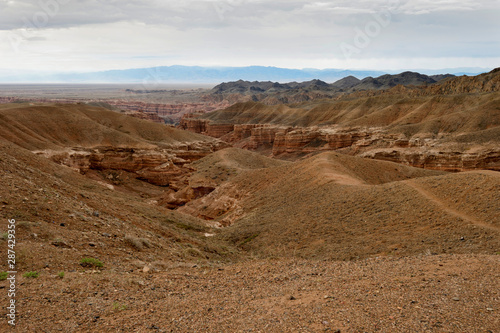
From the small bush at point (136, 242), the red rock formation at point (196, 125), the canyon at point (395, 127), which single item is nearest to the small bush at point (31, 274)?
the small bush at point (136, 242)

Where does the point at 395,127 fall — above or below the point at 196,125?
above

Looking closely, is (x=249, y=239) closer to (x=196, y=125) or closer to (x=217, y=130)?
(x=217, y=130)

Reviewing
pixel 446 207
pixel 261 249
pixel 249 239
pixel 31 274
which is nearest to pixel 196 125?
pixel 249 239

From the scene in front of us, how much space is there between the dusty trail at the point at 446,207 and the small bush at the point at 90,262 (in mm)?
13959

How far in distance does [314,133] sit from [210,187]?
46.4 m

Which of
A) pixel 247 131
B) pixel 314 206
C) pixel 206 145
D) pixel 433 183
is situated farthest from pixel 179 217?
pixel 247 131

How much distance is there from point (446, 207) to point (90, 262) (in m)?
15.1

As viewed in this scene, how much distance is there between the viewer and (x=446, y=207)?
16891 millimetres

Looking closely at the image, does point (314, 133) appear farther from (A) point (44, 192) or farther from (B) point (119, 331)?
(B) point (119, 331)

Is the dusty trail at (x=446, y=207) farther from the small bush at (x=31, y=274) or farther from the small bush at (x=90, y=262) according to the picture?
the small bush at (x=31, y=274)

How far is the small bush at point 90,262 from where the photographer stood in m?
9.98

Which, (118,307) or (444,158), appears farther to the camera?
(444,158)

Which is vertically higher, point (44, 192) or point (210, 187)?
point (44, 192)

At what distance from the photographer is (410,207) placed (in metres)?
17.6
